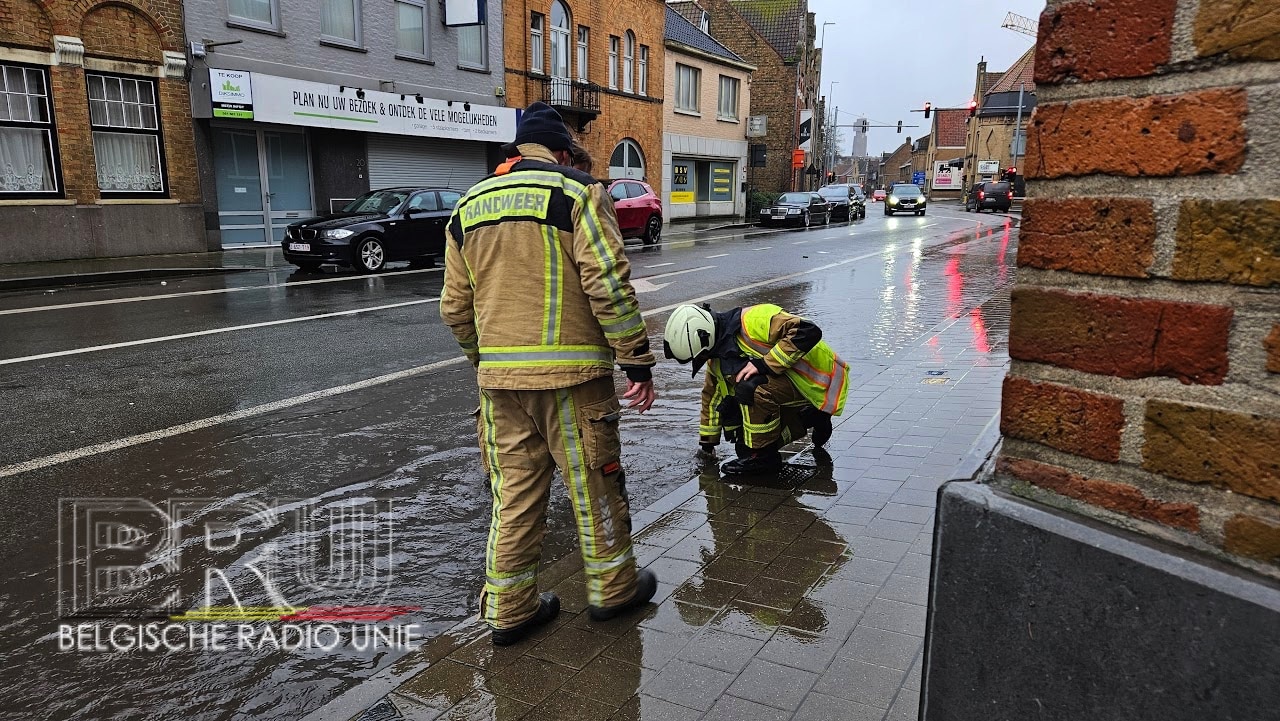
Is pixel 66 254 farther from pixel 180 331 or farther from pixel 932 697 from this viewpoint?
pixel 932 697

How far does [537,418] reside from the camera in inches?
120

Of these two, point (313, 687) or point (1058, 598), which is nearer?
point (1058, 598)

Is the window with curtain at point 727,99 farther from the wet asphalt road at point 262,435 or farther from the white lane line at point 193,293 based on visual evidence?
the wet asphalt road at point 262,435

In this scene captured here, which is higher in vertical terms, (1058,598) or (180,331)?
(1058,598)

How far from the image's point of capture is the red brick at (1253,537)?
1.23m

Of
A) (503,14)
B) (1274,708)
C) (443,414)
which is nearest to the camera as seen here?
(1274,708)

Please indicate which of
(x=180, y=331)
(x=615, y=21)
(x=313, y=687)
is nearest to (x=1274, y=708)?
(x=313, y=687)

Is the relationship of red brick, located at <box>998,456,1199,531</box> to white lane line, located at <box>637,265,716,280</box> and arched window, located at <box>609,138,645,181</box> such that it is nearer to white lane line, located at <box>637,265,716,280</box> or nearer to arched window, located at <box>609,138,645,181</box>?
white lane line, located at <box>637,265,716,280</box>

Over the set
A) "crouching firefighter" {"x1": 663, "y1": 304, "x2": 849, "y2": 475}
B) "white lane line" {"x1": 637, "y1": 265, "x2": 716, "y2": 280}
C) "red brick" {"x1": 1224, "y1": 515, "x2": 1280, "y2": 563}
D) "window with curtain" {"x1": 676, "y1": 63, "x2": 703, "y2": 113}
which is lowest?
"white lane line" {"x1": 637, "y1": 265, "x2": 716, "y2": 280}

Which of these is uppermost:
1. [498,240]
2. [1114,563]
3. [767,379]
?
[498,240]

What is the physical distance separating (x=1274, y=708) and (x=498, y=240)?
2.44 m

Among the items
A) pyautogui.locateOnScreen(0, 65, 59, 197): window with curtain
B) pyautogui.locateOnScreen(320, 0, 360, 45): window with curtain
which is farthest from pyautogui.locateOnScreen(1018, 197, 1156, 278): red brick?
pyautogui.locateOnScreen(320, 0, 360, 45): window with curtain

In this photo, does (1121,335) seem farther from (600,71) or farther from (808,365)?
(600,71)

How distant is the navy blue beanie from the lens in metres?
3.15
